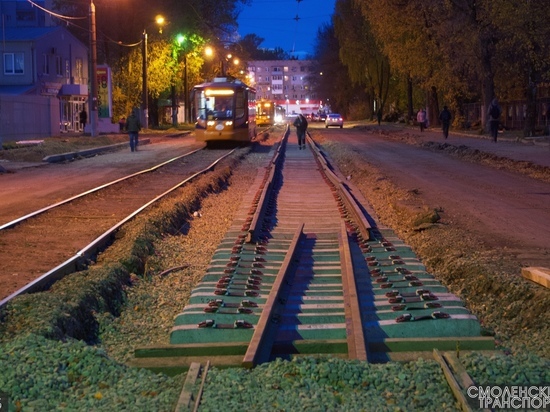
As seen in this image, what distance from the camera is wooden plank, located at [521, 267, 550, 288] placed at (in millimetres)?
9125

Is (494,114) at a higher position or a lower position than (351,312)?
higher

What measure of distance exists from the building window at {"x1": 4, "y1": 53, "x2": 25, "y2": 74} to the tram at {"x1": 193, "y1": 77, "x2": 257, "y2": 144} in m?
22.0

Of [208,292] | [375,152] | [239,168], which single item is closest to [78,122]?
[375,152]

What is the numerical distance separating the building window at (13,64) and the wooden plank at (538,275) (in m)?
53.8

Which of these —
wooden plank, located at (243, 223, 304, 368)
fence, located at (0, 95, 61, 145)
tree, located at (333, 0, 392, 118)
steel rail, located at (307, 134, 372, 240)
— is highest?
tree, located at (333, 0, 392, 118)

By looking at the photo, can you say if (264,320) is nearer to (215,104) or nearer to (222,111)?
(215,104)

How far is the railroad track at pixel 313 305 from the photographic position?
23.0 feet

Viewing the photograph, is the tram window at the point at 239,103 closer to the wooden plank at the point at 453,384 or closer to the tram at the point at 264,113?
the wooden plank at the point at 453,384

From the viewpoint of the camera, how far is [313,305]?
8.55 meters

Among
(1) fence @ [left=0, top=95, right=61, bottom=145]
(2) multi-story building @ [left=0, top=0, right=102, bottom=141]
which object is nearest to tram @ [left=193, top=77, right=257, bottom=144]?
(1) fence @ [left=0, top=95, right=61, bottom=145]

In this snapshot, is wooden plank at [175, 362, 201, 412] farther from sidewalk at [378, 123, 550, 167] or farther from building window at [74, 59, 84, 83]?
building window at [74, 59, 84, 83]

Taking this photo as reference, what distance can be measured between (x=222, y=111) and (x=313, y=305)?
33539 millimetres

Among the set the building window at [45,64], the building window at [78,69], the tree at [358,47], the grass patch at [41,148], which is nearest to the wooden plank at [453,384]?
the grass patch at [41,148]

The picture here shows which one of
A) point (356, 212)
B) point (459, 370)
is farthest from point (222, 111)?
point (459, 370)
